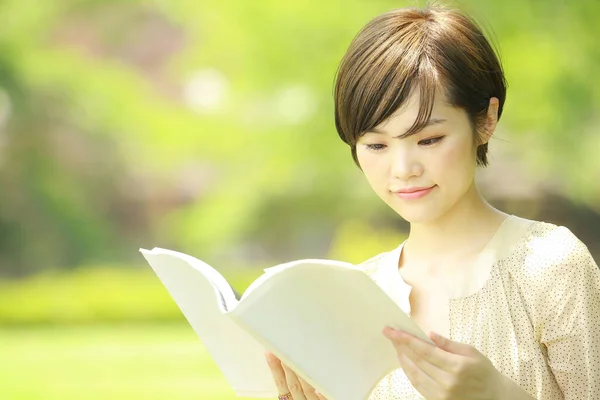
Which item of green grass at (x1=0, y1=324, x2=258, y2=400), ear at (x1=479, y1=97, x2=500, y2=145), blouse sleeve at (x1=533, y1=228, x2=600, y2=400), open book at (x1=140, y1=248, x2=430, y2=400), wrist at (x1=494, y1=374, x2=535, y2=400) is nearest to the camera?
open book at (x1=140, y1=248, x2=430, y2=400)

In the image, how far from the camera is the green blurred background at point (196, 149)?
783 cm

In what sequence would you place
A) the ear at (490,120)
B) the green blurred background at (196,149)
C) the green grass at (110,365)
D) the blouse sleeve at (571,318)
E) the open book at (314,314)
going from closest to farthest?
the open book at (314,314)
the blouse sleeve at (571,318)
the ear at (490,120)
the green grass at (110,365)
the green blurred background at (196,149)

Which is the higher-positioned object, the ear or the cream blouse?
the ear

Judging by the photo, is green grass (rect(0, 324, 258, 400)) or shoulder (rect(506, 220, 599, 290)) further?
green grass (rect(0, 324, 258, 400))

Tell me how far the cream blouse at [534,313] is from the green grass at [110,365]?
439 cm

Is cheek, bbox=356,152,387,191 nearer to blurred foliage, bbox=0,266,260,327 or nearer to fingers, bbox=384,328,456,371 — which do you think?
fingers, bbox=384,328,456,371

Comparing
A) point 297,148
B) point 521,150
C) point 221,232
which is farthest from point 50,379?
point 521,150

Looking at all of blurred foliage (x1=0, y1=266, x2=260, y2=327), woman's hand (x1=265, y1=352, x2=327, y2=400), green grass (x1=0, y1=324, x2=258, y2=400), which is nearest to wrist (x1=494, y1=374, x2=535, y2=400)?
woman's hand (x1=265, y1=352, x2=327, y2=400)

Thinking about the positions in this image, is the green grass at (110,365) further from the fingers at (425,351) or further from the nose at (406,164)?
the fingers at (425,351)

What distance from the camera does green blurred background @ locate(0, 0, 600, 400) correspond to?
7.83 meters

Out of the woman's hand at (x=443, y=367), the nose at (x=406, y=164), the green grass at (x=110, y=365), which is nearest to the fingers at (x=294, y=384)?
the woman's hand at (x=443, y=367)

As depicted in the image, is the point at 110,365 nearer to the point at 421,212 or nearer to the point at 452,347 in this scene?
the point at 421,212

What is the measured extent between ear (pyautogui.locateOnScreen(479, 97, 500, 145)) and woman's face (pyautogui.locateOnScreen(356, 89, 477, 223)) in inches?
1.8

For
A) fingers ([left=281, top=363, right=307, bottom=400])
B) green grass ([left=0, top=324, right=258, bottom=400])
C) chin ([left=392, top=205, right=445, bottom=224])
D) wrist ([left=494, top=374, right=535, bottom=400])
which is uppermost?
green grass ([left=0, top=324, right=258, bottom=400])
